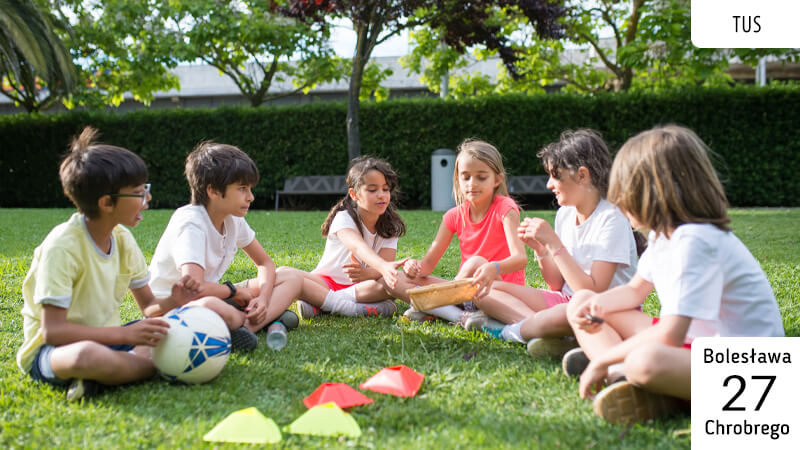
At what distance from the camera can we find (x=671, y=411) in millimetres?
2131

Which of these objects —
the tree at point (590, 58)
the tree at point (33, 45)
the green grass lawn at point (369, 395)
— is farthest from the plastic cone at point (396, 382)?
the tree at point (33, 45)

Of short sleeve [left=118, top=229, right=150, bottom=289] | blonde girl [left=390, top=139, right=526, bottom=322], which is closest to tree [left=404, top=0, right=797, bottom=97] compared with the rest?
blonde girl [left=390, top=139, right=526, bottom=322]

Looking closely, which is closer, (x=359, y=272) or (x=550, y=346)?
(x=550, y=346)

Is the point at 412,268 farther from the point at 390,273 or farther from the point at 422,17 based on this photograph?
the point at 422,17

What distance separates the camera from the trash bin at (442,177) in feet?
44.6

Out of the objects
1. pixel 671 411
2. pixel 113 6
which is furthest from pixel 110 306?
pixel 113 6

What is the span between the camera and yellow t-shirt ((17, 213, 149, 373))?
7.79 ft

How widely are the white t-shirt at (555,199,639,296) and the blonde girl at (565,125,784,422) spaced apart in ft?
2.37

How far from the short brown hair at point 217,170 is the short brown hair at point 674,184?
205 centimetres

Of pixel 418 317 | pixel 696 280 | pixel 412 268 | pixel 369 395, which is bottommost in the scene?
pixel 418 317

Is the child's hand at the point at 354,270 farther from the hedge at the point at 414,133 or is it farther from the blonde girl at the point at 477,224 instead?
the hedge at the point at 414,133

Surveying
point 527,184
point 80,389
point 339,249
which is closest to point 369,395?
point 80,389

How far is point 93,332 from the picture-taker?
243 centimetres

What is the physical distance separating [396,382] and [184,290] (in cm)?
127
